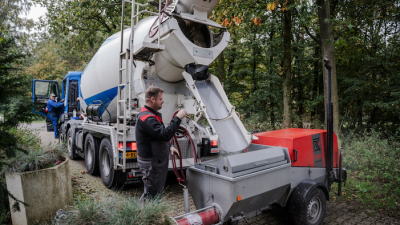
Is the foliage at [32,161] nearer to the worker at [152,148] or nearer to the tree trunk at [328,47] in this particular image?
the worker at [152,148]

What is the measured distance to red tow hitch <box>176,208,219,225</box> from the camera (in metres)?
2.52

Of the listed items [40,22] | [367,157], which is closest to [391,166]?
[367,157]

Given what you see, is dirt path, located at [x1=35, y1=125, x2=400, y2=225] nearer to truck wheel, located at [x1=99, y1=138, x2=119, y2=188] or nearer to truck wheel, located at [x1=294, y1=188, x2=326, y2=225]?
truck wheel, located at [x1=99, y1=138, x2=119, y2=188]

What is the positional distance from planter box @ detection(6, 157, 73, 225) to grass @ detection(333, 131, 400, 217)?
15.6 ft

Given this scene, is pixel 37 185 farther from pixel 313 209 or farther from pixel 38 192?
pixel 313 209

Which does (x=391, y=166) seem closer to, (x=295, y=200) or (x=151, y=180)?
(x=295, y=200)

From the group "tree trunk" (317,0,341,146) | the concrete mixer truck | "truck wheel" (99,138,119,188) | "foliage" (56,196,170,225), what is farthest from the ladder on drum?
"tree trunk" (317,0,341,146)

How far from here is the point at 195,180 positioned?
3.15 meters

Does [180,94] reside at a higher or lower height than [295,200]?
higher

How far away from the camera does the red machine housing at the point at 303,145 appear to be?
3.40 metres

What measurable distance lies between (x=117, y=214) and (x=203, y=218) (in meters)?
0.84

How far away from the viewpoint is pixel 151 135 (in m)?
2.93

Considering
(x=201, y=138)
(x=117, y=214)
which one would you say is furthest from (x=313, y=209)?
(x=117, y=214)

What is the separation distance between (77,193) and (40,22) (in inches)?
471
